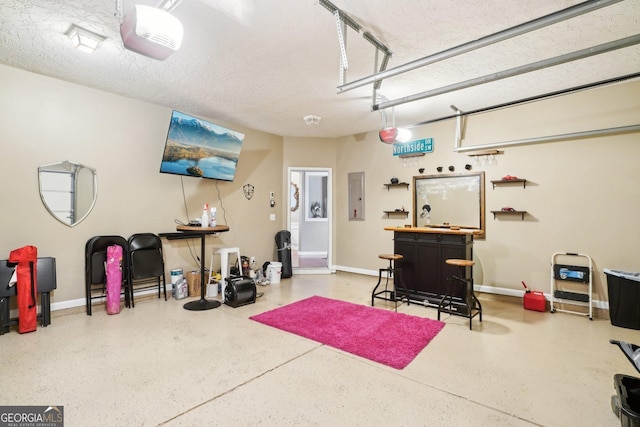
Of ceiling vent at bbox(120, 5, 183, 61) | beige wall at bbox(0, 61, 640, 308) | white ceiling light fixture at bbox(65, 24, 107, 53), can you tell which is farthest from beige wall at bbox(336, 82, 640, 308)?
white ceiling light fixture at bbox(65, 24, 107, 53)

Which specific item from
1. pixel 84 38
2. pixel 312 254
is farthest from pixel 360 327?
pixel 312 254

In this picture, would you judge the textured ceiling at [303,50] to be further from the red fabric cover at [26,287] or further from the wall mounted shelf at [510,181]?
the red fabric cover at [26,287]

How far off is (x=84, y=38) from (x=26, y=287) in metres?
2.71

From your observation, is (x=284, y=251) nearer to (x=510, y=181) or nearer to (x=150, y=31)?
(x=510, y=181)

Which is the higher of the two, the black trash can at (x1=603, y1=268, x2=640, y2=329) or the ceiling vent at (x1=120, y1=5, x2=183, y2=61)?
the ceiling vent at (x1=120, y1=5, x2=183, y2=61)

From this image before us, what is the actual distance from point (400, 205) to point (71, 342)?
5194mm

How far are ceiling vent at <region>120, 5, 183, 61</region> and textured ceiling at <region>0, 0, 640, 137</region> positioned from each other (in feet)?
2.03

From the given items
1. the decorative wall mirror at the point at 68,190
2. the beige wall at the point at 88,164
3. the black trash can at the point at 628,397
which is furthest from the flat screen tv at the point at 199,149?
the black trash can at the point at 628,397

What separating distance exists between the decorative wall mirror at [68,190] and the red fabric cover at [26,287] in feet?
2.08

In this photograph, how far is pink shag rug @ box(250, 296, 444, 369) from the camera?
3020mm

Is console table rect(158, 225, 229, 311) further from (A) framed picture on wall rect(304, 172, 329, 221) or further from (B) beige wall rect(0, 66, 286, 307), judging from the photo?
(A) framed picture on wall rect(304, 172, 329, 221)

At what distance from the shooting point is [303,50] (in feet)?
10.3

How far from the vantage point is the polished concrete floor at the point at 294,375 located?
2.08 metres

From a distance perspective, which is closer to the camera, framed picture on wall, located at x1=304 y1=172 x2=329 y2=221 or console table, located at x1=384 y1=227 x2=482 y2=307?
console table, located at x1=384 y1=227 x2=482 y2=307
